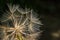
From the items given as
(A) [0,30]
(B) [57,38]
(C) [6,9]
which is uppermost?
(C) [6,9]

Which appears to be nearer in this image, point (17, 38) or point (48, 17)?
point (17, 38)

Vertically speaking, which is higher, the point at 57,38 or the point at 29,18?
the point at 29,18

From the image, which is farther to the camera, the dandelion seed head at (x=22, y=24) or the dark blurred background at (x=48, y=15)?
the dark blurred background at (x=48, y=15)

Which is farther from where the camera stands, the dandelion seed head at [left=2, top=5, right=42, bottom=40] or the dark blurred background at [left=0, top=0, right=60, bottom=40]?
the dark blurred background at [left=0, top=0, right=60, bottom=40]

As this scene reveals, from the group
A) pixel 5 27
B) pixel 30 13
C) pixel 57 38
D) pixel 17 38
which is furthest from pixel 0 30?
pixel 57 38

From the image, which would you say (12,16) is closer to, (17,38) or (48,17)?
(17,38)

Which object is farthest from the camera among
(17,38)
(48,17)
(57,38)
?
(48,17)

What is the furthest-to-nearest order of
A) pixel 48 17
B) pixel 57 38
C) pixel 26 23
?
pixel 48 17 → pixel 57 38 → pixel 26 23

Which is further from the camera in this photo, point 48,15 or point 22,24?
point 48,15

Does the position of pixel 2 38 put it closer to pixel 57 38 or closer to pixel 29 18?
pixel 29 18
